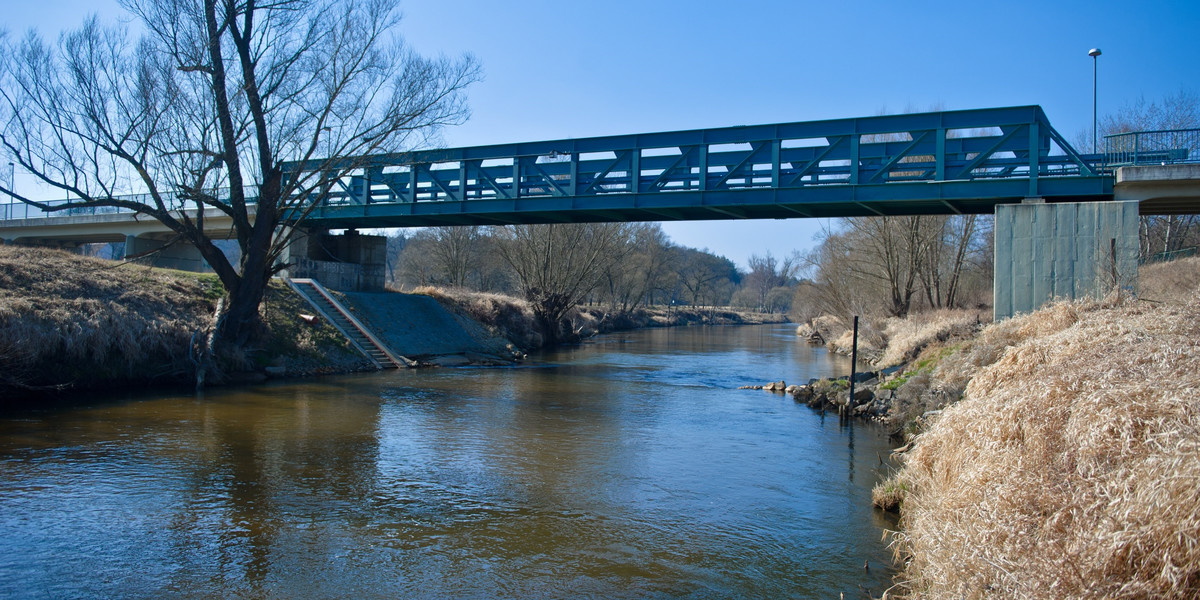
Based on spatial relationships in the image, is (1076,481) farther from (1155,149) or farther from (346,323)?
(346,323)

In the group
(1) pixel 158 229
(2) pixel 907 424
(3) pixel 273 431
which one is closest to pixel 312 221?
(1) pixel 158 229

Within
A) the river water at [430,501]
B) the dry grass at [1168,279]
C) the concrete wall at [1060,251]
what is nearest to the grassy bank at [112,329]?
the river water at [430,501]

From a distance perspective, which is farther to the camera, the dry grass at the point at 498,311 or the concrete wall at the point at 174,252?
the concrete wall at the point at 174,252

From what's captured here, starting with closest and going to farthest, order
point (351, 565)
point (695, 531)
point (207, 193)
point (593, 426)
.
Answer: point (351, 565) → point (695, 531) → point (593, 426) → point (207, 193)

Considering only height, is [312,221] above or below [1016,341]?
above

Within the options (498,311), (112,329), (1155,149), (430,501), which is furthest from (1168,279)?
(498,311)

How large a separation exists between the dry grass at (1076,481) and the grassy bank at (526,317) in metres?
30.2

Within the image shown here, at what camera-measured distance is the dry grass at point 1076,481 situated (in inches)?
201

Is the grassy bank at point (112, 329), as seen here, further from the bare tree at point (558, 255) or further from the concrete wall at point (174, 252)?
the bare tree at point (558, 255)

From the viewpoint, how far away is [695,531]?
9711 millimetres

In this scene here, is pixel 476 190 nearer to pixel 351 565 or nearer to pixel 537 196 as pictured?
pixel 537 196

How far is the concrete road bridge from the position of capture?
19.5m

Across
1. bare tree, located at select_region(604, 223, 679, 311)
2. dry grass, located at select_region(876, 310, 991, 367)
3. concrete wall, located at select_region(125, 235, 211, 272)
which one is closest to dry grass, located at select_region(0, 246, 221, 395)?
concrete wall, located at select_region(125, 235, 211, 272)

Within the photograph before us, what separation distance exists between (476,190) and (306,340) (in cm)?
883
